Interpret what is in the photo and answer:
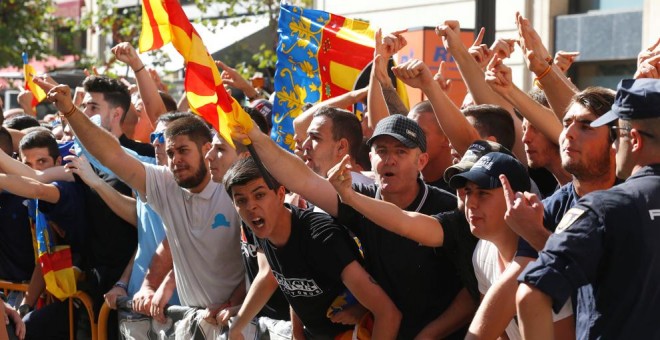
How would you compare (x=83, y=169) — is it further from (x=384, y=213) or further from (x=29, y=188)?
(x=384, y=213)

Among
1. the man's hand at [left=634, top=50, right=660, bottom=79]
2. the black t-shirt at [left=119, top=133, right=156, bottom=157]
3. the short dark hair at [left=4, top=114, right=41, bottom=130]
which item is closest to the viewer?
the man's hand at [left=634, top=50, right=660, bottom=79]

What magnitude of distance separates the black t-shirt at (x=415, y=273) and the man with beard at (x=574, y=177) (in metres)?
0.81

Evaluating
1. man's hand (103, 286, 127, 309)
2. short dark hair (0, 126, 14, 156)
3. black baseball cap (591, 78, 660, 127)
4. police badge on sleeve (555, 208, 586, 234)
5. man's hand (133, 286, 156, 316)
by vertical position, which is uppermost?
black baseball cap (591, 78, 660, 127)

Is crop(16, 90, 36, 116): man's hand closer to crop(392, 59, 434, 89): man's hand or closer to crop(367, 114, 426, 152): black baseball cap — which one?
crop(392, 59, 434, 89): man's hand

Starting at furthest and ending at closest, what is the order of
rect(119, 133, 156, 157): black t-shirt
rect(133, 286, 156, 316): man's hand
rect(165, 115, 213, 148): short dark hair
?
Answer: rect(119, 133, 156, 157): black t-shirt
rect(133, 286, 156, 316): man's hand
rect(165, 115, 213, 148): short dark hair

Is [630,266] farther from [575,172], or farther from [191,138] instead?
[191,138]

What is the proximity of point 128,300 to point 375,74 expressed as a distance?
7.42ft

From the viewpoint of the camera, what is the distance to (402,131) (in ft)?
19.1

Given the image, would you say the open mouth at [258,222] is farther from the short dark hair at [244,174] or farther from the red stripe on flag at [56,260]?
the red stripe on flag at [56,260]

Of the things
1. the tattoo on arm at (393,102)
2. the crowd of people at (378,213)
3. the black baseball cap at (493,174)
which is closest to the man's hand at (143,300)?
the crowd of people at (378,213)

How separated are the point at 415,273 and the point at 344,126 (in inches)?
59.1

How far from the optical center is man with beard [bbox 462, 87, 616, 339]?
4.65 m

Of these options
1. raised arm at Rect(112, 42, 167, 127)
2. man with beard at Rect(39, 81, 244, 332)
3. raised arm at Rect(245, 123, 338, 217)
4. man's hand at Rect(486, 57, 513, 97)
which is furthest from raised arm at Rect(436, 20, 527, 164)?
raised arm at Rect(112, 42, 167, 127)

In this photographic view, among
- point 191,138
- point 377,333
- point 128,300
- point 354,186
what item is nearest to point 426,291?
point 377,333
